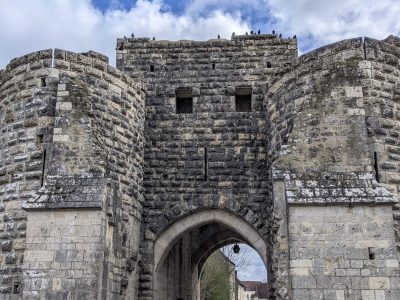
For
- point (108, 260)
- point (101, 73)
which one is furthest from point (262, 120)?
point (108, 260)

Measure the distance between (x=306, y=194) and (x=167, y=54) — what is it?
5615 millimetres

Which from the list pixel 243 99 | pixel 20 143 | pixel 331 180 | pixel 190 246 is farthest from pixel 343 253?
pixel 190 246

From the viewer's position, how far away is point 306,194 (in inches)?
327

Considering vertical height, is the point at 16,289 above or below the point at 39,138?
below

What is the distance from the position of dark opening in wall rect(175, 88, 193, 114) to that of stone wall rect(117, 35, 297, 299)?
11 centimetres

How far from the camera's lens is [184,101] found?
40.3 ft

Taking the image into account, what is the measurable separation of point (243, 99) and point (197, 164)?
1942 mm

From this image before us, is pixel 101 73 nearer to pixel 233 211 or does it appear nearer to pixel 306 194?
pixel 233 211

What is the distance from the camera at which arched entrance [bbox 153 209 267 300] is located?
11.1 m

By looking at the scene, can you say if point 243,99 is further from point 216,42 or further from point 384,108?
point 384,108

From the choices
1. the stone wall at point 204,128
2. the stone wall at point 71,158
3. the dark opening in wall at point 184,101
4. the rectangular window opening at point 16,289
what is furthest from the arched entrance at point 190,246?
the rectangular window opening at point 16,289

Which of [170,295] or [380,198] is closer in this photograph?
[380,198]

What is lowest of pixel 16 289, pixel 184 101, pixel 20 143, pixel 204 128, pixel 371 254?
pixel 16 289

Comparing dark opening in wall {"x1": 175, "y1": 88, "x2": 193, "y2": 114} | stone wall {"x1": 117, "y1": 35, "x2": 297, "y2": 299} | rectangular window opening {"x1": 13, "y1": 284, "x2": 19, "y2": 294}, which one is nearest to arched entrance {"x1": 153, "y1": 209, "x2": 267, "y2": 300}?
stone wall {"x1": 117, "y1": 35, "x2": 297, "y2": 299}
